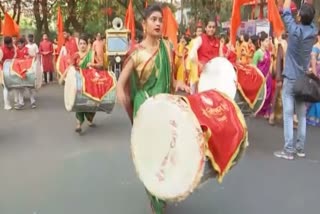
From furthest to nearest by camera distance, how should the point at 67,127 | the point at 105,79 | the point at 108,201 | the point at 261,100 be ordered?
the point at 67,127, the point at 105,79, the point at 261,100, the point at 108,201

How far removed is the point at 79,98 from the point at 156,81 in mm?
3415

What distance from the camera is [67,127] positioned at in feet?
25.9

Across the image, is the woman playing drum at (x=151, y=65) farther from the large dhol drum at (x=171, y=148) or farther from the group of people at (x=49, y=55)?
the group of people at (x=49, y=55)

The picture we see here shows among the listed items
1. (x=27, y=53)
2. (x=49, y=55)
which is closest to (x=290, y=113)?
(x=27, y=53)

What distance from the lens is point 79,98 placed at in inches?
271

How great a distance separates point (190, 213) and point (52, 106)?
23.1 feet

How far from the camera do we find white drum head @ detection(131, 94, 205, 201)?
2.88 m

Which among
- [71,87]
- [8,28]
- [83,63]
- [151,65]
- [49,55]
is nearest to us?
[151,65]

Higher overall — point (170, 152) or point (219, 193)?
point (170, 152)

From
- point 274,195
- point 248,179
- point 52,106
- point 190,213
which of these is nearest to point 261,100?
point 248,179

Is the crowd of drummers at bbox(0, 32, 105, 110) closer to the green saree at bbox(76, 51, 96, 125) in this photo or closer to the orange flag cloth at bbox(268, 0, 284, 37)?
the green saree at bbox(76, 51, 96, 125)

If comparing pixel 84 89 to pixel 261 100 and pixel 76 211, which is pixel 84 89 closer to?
pixel 261 100

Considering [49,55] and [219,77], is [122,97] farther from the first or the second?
[49,55]

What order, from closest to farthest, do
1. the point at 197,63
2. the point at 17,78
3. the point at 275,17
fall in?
the point at 197,63 < the point at 275,17 < the point at 17,78
